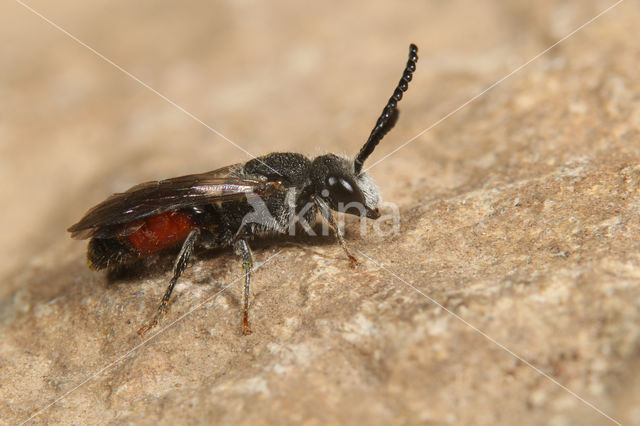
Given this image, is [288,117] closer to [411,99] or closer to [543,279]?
[411,99]

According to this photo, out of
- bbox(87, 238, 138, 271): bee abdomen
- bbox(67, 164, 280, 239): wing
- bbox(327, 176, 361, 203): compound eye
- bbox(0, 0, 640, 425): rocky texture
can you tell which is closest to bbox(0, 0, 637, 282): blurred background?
bbox(0, 0, 640, 425): rocky texture

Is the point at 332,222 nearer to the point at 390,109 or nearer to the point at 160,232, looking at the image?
the point at 390,109

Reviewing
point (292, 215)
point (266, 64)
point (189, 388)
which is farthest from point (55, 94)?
point (189, 388)

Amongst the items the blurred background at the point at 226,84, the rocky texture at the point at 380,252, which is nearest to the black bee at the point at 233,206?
the rocky texture at the point at 380,252

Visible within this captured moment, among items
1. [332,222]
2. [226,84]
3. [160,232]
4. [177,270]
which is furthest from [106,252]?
[226,84]

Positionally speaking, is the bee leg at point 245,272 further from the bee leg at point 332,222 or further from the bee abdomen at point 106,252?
the bee abdomen at point 106,252
